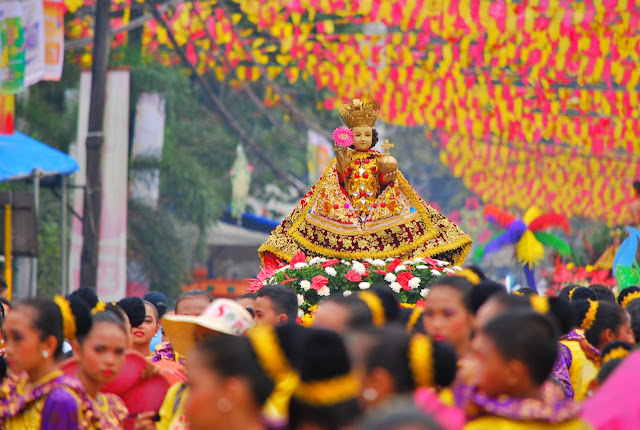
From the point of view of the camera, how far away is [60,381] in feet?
16.4

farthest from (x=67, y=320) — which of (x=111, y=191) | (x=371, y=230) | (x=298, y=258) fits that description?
(x=111, y=191)

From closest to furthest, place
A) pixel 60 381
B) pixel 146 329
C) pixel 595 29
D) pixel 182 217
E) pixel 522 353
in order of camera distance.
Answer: pixel 522 353
pixel 60 381
pixel 146 329
pixel 595 29
pixel 182 217

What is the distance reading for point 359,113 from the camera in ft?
33.4

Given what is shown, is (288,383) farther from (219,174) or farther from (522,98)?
(219,174)

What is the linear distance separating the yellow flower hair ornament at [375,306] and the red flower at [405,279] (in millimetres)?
3157

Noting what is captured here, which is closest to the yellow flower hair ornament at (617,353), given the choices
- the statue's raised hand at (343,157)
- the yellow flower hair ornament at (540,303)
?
the yellow flower hair ornament at (540,303)

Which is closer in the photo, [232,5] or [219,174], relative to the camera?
[232,5]

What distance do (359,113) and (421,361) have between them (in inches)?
245

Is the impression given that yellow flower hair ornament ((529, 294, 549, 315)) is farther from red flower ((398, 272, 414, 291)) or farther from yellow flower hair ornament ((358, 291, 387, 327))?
red flower ((398, 272, 414, 291))

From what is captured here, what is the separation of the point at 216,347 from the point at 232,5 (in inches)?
672

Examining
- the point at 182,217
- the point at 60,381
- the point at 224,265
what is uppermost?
the point at 60,381

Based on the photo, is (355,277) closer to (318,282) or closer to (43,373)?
(318,282)

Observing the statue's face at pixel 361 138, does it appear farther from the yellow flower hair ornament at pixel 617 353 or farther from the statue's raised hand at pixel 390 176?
the yellow flower hair ornament at pixel 617 353

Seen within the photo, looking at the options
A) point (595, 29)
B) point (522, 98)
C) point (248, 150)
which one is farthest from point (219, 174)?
point (595, 29)
